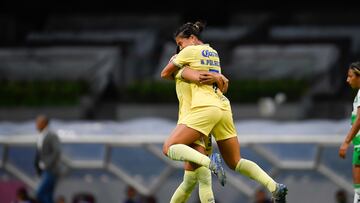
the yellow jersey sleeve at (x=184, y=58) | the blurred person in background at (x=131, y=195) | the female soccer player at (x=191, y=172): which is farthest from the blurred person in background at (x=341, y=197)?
the yellow jersey sleeve at (x=184, y=58)

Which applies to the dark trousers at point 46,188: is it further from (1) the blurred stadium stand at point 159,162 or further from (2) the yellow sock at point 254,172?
(2) the yellow sock at point 254,172

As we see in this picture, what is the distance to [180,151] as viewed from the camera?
28.1 feet

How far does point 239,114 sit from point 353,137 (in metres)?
14.3

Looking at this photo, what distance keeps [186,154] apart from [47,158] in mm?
6814

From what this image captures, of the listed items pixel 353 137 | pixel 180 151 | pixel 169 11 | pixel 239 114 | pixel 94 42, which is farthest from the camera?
pixel 169 11

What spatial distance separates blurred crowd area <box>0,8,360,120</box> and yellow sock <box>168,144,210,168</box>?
14.9 meters

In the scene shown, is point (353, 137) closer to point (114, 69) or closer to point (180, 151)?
point (180, 151)

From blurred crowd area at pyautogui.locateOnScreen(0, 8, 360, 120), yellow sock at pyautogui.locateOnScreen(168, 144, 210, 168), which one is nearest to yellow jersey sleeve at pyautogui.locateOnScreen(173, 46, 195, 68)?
yellow sock at pyautogui.locateOnScreen(168, 144, 210, 168)

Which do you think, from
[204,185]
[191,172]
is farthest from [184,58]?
[204,185]

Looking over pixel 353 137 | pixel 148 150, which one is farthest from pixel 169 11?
pixel 353 137

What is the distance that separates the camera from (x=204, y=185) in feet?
28.7

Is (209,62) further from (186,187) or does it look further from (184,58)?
(186,187)

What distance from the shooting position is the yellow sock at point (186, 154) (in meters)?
8.52

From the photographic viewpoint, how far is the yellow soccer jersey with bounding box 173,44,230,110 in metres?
8.77
